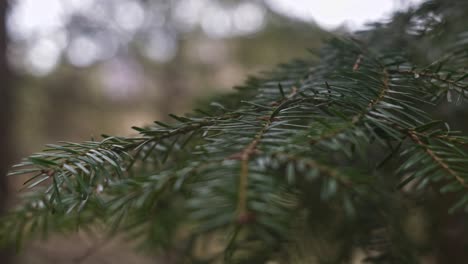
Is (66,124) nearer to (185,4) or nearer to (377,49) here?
(185,4)

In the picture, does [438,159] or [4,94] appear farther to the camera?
[4,94]

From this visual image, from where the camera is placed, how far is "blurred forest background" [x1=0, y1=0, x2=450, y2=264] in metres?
2.36

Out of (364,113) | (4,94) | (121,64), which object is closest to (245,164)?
(364,113)

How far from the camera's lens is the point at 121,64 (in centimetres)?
332

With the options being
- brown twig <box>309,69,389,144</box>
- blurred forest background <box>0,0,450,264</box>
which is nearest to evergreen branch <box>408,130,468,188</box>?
brown twig <box>309,69,389,144</box>

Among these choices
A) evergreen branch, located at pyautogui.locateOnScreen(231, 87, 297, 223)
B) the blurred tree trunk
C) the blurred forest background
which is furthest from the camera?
the blurred forest background

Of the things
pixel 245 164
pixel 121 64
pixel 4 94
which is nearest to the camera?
pixel 245 164

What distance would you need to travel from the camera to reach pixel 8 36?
1.81 metres

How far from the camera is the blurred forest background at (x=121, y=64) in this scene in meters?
2.36

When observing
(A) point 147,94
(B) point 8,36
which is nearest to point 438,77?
(B) point 8,36

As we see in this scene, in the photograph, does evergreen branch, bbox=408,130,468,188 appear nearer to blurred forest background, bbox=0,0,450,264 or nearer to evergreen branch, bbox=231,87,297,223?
evergreen branch, bbox=231,87,297,223

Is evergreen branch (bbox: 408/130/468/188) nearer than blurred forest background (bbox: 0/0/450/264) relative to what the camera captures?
Yes

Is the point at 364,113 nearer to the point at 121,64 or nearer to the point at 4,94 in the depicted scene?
the point at 4,94

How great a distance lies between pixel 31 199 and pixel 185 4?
3002 mm
